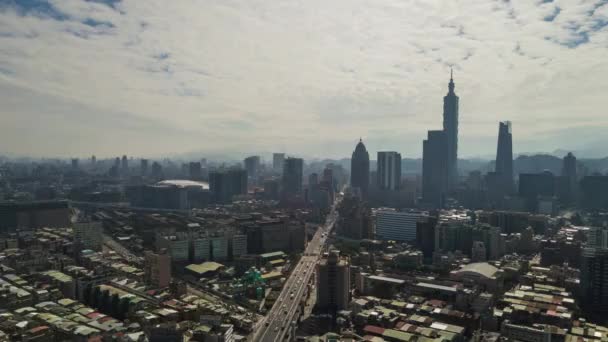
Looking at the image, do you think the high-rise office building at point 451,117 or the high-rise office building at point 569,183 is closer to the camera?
the high-rise office building at point 569,183

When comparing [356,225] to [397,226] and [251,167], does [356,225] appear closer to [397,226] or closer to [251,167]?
[397,226]

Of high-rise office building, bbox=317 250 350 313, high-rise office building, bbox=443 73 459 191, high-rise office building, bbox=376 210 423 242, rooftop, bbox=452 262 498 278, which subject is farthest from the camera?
high-rise office building, bbox=443 73 459 191

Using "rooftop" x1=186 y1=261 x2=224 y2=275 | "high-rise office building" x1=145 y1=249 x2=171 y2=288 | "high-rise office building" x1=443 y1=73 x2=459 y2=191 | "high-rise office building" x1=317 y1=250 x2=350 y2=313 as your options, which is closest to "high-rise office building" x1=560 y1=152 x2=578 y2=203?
"high-rise office building" x1=443 y1=73 x2=459 y2=191

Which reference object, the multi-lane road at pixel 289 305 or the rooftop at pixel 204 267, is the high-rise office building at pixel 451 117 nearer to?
the multi-lane road at pixel 289 305

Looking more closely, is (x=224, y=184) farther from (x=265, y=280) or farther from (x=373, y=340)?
(x=373, y=340)

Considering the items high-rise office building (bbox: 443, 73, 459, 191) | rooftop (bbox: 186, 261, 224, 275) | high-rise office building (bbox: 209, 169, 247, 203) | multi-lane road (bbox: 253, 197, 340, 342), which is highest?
high-rise office building (bbox: 443, 73, 459, 191)

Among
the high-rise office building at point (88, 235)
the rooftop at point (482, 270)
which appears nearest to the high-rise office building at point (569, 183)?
the rooftop at point (482, 270)

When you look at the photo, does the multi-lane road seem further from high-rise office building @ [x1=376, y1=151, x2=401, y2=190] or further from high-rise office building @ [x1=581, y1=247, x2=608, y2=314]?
high-rise office building @ [x1=376, y1=151, x2=401, y2=190]
